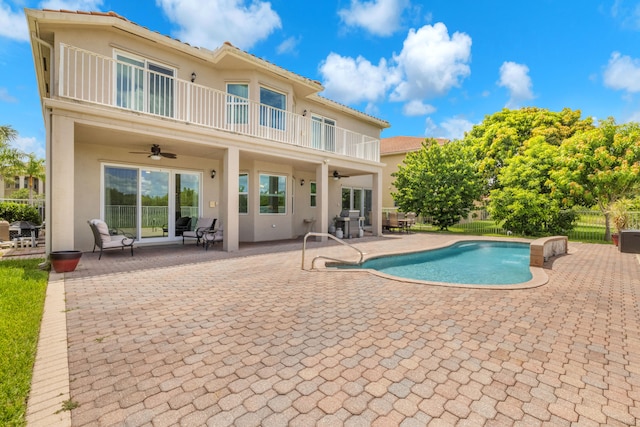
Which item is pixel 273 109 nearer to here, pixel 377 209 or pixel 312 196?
pixel 312 196

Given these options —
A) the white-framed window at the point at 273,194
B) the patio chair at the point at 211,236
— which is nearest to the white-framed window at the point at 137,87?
the patio chair at the point at 211,236

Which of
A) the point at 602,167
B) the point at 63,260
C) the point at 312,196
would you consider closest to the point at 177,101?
the point at 63,260

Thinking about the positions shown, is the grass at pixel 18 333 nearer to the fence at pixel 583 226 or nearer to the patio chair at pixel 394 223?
the patio chair at pixel 394 223

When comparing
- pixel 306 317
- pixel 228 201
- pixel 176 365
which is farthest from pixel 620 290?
pixel 228 201

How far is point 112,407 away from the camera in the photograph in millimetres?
2275

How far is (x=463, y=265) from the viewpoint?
33.1ft

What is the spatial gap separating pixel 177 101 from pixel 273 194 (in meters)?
5.46

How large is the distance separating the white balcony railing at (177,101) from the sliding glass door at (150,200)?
2.35m

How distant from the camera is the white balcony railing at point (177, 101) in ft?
25.7

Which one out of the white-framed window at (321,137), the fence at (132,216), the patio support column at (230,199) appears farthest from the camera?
the white-framed window at (321,137)

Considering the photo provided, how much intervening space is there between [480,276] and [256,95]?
399 inches

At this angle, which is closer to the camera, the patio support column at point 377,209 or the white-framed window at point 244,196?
the white-framed window at point 244,196

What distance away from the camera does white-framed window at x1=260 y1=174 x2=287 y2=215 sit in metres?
13.4

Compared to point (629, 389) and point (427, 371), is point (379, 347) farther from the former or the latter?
point (629, 389)
